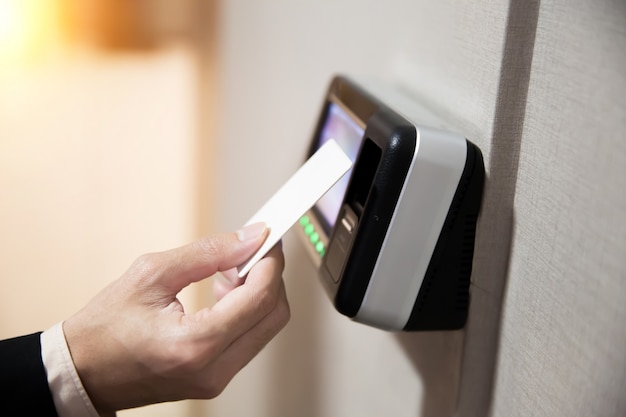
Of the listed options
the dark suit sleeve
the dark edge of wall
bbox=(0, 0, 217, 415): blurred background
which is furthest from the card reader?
bbox=(0, 0, 217, 415): blurred background

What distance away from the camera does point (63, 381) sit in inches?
22.9

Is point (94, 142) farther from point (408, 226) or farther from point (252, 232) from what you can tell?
point (408, 226)

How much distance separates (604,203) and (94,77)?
95cm

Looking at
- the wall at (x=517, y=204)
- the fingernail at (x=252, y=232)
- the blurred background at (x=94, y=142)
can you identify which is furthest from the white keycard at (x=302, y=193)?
the blurred background at (x=94, y=142)

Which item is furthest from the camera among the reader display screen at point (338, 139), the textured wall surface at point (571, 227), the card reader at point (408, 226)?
the reader display screen at point (338, 139)

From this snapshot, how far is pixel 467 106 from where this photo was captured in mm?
542

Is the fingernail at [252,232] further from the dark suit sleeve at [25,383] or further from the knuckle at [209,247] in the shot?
the dark suit sleeve at [25,383]

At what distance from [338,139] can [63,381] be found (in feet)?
1.15

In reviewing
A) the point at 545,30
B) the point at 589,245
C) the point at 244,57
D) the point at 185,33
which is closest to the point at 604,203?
the point at 589,245

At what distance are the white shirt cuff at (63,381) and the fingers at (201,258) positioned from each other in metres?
0.10

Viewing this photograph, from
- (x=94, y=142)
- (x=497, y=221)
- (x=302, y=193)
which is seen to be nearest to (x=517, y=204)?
(x=497, y=221)

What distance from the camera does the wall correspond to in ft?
1.28

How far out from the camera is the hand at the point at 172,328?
0.55 meters

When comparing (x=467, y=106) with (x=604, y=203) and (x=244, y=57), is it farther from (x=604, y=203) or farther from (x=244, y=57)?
(x=244, y=57)
